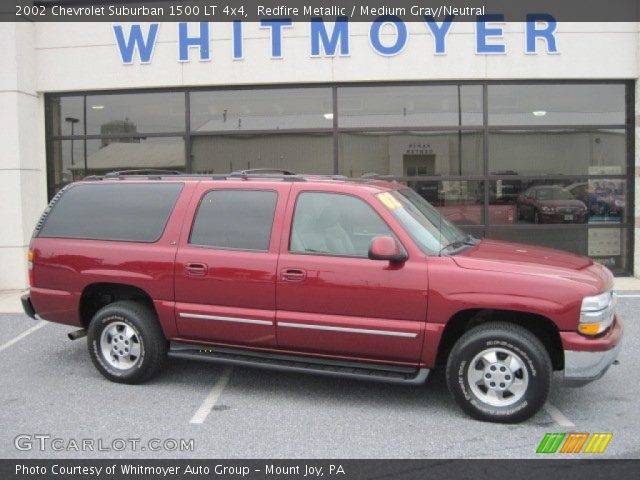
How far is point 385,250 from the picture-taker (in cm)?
459

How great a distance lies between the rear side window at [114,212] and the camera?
559 centimetres

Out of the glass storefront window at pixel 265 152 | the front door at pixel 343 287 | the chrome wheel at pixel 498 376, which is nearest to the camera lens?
the chrome wheel at pixel 498 376

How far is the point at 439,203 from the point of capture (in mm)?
11016

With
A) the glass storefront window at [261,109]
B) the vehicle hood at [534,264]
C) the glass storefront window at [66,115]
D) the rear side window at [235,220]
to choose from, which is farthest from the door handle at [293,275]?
the glass storefront window at [66,115]

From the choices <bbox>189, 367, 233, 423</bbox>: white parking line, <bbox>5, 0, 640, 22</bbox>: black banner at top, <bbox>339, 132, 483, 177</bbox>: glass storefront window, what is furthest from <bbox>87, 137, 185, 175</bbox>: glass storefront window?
<bbox>189, 367, 233, 423</bbox>: white parking line

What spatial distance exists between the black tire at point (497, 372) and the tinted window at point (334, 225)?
104cm

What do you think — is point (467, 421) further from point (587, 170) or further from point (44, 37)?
point (44, 37)

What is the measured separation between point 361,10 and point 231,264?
6998 mm

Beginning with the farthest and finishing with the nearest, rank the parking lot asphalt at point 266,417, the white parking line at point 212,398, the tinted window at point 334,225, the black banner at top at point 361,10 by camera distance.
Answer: the black banner at top at point 361,10, the tinted window at point 334,225, the white parking line at point 212,398, the parking lot asphalt at point 266,417

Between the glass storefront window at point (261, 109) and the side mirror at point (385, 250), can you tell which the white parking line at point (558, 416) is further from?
the glass storefront window at point (261, 109)

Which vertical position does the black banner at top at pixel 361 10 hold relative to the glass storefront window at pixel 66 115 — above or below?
above

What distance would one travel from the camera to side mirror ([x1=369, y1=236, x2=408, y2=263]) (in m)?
4.60
